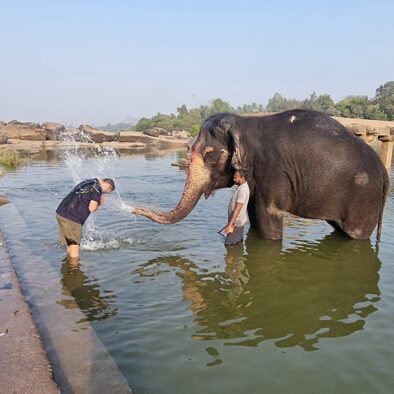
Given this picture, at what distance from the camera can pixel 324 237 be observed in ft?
27.2

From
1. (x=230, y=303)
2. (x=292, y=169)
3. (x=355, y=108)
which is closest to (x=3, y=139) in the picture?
(x=292, y=169)

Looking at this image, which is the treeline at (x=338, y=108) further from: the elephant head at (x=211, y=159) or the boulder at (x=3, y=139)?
the elephant head at (x=211, y=159)

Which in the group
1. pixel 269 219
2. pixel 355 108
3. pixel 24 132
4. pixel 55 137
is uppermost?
pixel 355 108

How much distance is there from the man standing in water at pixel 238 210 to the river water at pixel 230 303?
256 millimetres

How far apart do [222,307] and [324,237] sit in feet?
12.6

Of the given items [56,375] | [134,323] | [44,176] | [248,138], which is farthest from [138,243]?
[44,176]

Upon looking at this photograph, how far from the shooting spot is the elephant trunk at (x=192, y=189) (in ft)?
24.6

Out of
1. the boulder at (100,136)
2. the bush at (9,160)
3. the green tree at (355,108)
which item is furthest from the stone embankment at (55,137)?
the green tree at (355,108)

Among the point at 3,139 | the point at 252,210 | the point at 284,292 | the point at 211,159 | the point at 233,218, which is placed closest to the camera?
the point at 284,292

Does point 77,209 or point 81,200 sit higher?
point 81,200

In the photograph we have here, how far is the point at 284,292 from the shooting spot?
5.57 meters

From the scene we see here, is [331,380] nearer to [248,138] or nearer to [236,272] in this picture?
[236,272]

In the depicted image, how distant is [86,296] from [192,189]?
286 centimetres

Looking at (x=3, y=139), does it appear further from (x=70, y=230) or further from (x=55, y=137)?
(x=70, y=230)
